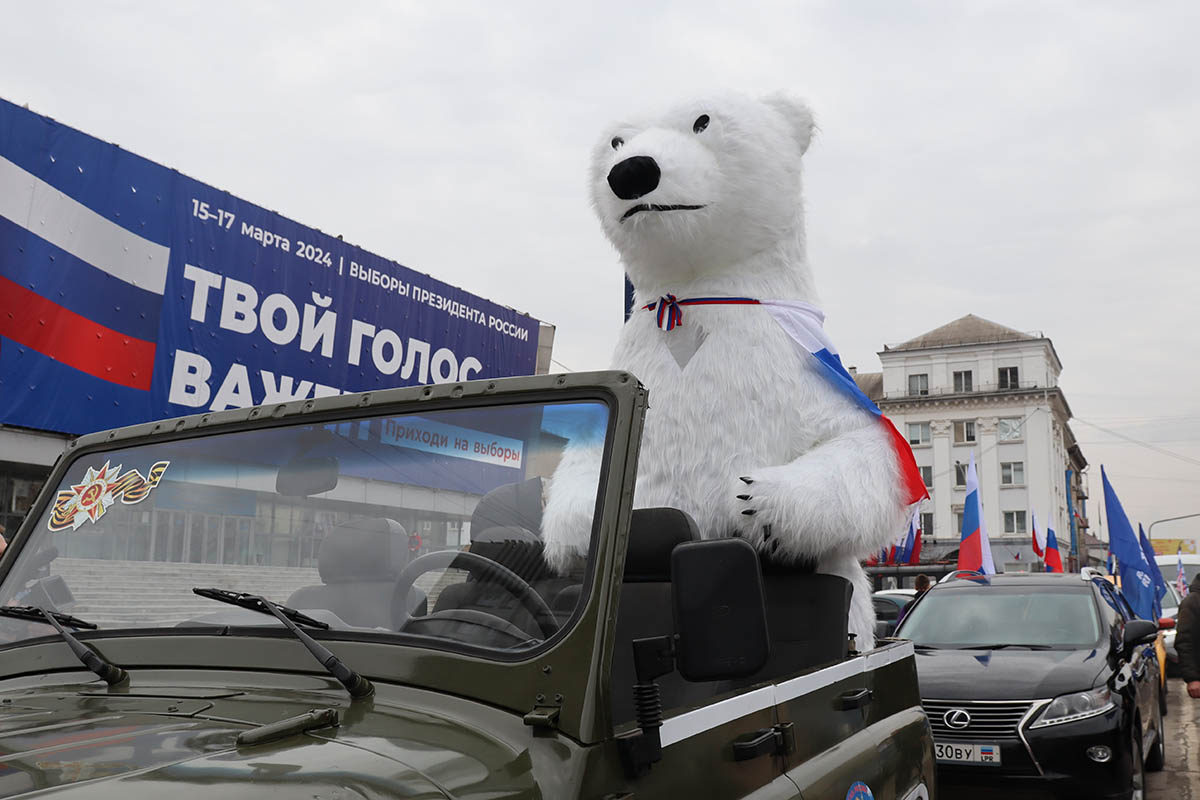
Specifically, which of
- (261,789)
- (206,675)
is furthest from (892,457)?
Answer: (261,789)

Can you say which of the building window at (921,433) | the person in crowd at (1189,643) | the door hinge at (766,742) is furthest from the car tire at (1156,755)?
the building window at (921,433)

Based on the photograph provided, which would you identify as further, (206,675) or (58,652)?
(58,652)

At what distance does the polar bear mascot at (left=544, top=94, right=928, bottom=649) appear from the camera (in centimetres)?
305

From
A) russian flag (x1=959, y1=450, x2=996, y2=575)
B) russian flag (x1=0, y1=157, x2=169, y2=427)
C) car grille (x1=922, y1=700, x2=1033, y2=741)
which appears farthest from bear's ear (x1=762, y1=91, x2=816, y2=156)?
russian flag (x1=959, y1=450, x2=996, y2=575)

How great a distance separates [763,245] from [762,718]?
84.1 inches

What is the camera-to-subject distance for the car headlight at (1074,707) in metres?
5.51

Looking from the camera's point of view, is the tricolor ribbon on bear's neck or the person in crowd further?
the person in crowd

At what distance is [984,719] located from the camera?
5.66 meters

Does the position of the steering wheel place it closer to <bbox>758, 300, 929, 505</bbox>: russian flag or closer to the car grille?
<bbox>758, 300, 929, 505</bbox>: russian flag

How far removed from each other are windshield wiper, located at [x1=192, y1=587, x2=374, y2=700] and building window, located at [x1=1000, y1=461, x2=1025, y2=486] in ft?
185

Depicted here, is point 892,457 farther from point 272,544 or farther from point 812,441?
point 272,544

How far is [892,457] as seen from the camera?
326cm

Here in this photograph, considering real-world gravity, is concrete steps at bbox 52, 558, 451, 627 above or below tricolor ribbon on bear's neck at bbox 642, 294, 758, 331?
below

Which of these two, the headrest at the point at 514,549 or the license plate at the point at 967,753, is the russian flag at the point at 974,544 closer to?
the license plate at the point at 967,753
